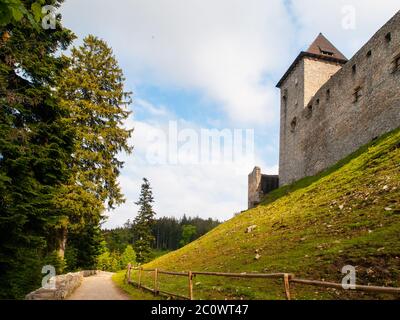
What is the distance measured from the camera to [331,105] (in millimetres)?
28969

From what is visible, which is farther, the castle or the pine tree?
the pine tree

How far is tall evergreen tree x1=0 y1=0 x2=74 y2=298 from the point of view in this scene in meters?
9.66

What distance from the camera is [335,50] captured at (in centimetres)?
3784

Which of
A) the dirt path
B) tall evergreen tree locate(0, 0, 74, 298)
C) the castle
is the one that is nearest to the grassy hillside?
the dirt path

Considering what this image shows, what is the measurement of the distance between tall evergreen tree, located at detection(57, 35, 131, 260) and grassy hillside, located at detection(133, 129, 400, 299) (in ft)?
20.9

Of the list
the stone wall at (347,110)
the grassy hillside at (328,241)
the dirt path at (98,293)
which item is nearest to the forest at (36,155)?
the dirt path at (98,293)

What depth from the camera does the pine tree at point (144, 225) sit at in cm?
5297

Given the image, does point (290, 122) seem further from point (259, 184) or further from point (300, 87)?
point (259, 184)

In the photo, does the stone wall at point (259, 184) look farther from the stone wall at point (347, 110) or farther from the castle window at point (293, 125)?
the castle window at point (293, 125)

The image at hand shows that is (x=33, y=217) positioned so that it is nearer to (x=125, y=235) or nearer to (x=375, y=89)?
(x=375, y=89)

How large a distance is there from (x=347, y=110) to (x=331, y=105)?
2.67 m

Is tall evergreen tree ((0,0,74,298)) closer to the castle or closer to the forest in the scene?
the forest

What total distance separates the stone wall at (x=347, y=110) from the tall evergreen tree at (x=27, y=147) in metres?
18.4
